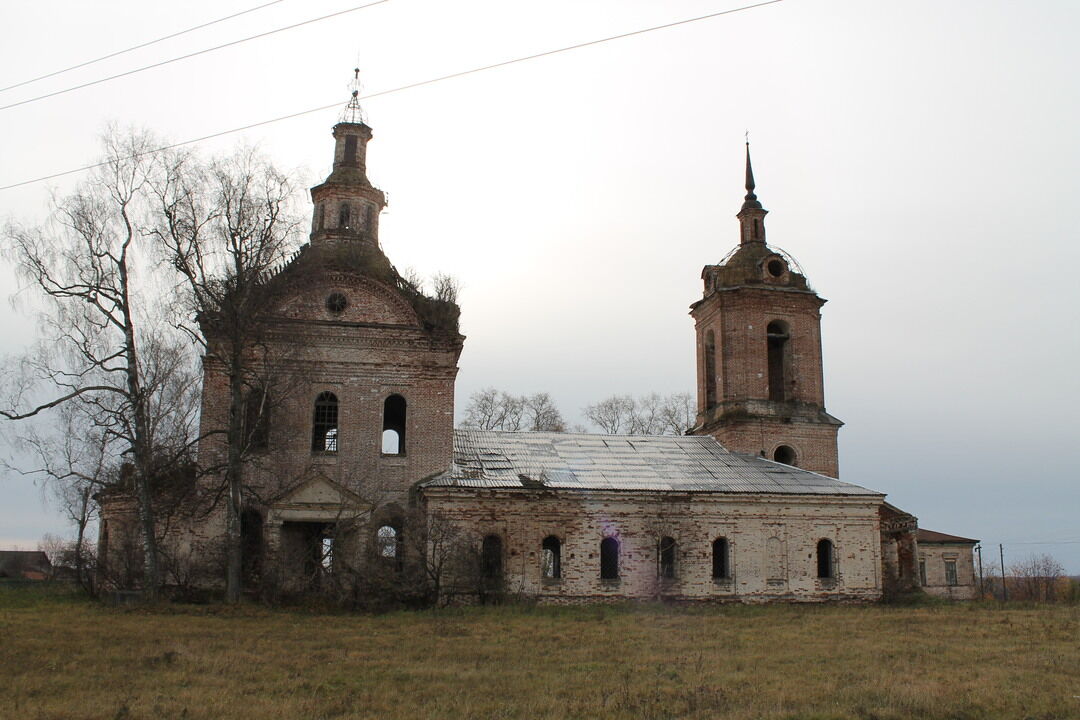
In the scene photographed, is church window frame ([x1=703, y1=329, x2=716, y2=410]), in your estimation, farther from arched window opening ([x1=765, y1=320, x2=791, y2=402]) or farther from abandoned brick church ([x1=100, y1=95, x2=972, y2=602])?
abandoned brick church ([x1=100, y1=95, x2=972, y2=602])

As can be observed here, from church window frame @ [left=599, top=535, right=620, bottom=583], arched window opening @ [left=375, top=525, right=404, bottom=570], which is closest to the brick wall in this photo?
church window frame @ [left=599, top=535, right=620, bottom=583]

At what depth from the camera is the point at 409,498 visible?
2217 centimetres

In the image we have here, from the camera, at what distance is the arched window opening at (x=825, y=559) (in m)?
24.2

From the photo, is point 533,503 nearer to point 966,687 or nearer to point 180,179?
point 180,179

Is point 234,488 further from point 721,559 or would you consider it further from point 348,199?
point 721,559

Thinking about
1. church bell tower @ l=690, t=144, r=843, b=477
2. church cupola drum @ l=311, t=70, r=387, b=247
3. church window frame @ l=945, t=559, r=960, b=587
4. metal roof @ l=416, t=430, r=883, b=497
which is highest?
church cupola drum @ l=311, t=70, r=387, b=247

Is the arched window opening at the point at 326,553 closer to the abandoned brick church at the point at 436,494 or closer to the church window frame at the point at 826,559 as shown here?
the abandoned brick church at the point at 436,494

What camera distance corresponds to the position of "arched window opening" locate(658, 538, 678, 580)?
23.1 metres

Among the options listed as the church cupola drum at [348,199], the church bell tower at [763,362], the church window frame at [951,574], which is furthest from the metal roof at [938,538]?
the church cupola drum at [348,199]

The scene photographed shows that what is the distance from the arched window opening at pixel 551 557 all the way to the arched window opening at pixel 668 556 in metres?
2.61

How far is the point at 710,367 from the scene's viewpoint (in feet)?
98.3

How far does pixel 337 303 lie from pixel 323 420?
9.68 ft

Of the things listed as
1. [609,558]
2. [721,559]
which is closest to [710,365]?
[721,559]

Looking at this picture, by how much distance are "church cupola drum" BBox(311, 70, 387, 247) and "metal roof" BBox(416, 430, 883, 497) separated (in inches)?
250
